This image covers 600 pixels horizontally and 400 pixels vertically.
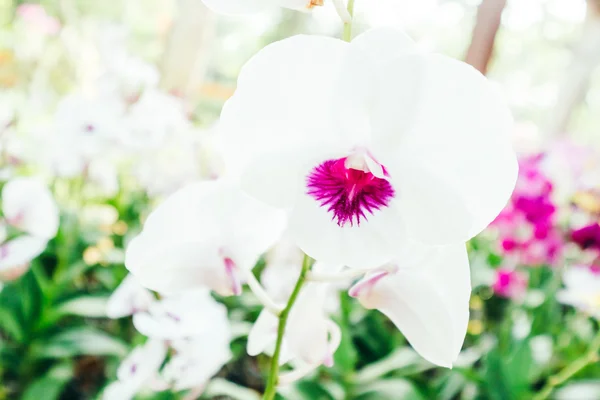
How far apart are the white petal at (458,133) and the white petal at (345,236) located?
34mm

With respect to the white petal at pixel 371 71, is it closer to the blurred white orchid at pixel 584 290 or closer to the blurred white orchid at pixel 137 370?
the blurred white orchid at pixel 137 370

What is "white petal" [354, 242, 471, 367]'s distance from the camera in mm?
303

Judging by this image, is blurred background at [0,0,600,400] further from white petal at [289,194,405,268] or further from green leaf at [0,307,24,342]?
white petal at [289,194,405,268]

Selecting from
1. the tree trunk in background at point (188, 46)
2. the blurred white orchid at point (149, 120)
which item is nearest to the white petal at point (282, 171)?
the blurred white orchid at point (149, 120)

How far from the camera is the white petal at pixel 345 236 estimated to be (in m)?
0.28

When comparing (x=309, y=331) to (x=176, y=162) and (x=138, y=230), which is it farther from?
(x=138, y=230)

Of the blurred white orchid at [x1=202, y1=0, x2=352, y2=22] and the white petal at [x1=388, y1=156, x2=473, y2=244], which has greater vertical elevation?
the blurred white orchid at [x1=202, y1=0, x2=352, y2=22]

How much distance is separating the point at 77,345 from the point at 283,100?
75 cm

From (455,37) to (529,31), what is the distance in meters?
0.68

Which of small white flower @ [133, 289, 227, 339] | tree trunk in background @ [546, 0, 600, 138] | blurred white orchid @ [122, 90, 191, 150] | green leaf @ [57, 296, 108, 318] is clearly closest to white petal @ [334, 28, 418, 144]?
small white flower @ [133, 289, 227, 339]

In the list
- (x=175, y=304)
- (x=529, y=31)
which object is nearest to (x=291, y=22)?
(x=529, y=31)

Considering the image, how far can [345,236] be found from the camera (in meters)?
0.29

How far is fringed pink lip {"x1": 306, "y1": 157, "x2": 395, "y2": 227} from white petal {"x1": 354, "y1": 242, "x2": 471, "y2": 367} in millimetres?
45

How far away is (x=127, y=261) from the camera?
323mm
